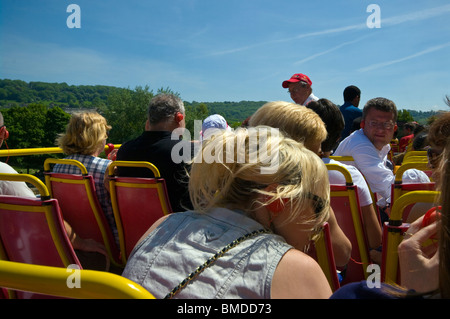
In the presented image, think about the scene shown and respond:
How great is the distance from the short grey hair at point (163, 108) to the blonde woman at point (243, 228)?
89.5 inches

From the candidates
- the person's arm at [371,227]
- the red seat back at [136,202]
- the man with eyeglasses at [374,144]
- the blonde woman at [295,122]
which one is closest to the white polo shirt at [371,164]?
the man with eyeglasses at [374,144]

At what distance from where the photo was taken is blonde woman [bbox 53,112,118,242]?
10.4ft

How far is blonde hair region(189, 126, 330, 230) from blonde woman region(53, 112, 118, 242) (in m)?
2.08

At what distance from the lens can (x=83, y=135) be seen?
11.0ft

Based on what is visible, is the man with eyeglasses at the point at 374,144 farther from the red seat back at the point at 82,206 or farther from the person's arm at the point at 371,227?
the red seat back at the point at 82,206

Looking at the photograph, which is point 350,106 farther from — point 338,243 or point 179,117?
point 338,243

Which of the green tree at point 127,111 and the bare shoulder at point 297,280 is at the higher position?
the green tree at point 127,111

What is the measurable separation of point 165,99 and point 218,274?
2.84 metres

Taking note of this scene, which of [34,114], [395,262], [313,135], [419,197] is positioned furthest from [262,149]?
[34,114]

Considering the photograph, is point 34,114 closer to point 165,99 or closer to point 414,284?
point 165,99

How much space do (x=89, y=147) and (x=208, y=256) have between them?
260 centimetres

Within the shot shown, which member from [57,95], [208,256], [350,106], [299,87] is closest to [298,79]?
[299,87]

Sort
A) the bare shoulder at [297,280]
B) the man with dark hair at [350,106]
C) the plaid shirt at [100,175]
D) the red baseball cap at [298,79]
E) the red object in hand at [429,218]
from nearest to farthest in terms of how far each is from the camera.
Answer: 1. the bare shoulder at [297,280]
2. the red object in hand at [429,218]
3. the plaid shirt at [100,175]
4. the red baseball cap at [298,79]
5. the man with dark hair at [350,106]

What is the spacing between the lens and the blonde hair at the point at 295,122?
6.84 ft
